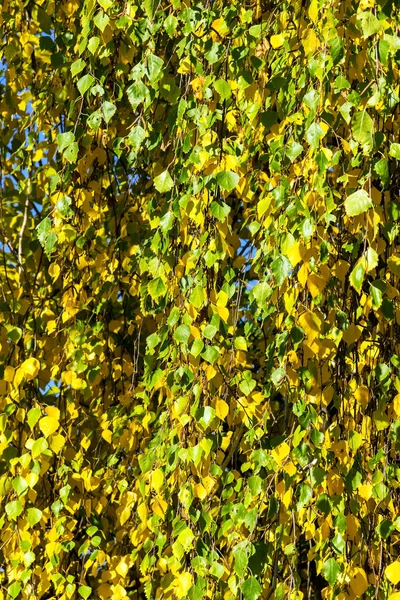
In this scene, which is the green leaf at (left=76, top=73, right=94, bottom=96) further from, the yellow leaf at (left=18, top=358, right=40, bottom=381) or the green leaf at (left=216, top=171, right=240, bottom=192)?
the yellow leaf at (left=18, top=358, right=40, bottom=381)

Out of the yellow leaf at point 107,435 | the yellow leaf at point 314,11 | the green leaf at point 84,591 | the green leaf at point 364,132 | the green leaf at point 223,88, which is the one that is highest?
the yellow leaf at point 314,11

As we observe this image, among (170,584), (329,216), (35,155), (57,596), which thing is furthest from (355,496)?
(35,155)

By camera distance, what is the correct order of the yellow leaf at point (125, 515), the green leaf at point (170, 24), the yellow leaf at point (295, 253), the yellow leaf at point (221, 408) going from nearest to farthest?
the yellow leaf at point (295, 253)
the yellow leaf at point (221, 408)
the green leaf at point (170, 24)
the yellow leaf at point (125, 515)

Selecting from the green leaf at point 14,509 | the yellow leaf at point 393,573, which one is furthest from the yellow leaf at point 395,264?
the green leaf at point 14,509

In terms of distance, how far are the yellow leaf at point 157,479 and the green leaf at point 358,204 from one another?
0.54 m

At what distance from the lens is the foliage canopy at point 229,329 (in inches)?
58.9

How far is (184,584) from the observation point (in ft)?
4.97

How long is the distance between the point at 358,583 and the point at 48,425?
577 mm

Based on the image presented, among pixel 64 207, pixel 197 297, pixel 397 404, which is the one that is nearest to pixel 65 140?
pixel 64 207

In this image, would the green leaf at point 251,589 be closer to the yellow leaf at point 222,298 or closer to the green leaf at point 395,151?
the yellow leaf at point 222,298

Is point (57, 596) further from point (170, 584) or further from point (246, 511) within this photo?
point (246, 511)

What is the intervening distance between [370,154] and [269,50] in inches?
21.6

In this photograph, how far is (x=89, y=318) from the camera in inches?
80.3

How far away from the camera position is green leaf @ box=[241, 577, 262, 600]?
1448 mm
